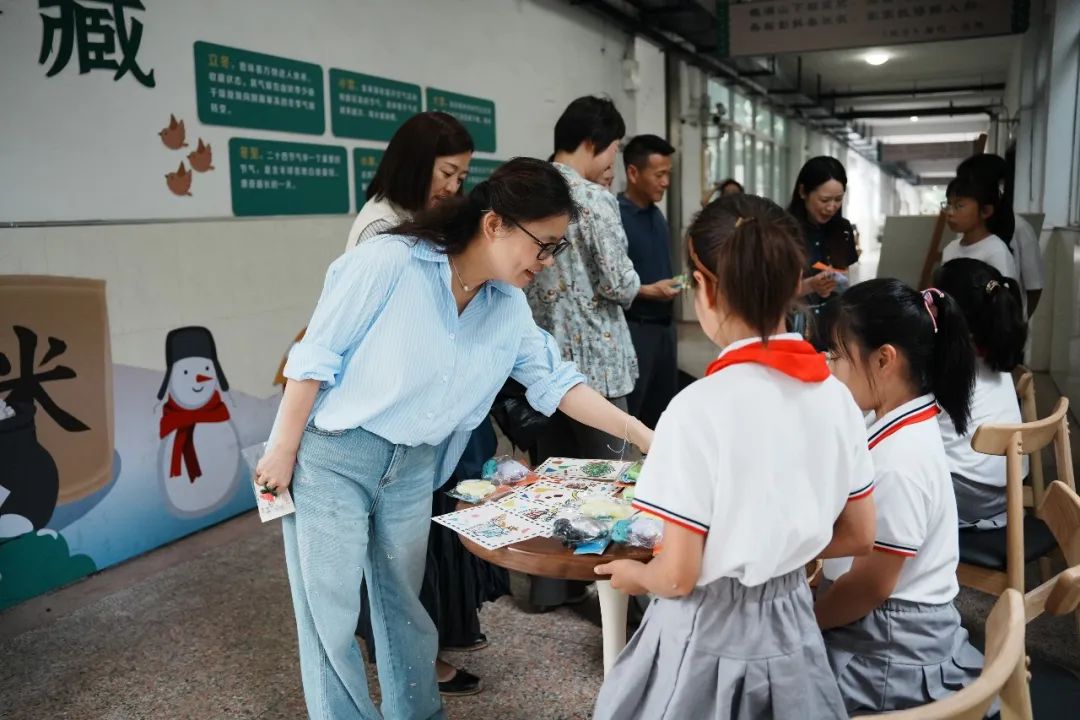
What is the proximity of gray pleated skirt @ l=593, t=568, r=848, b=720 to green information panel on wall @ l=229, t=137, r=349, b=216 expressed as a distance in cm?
298

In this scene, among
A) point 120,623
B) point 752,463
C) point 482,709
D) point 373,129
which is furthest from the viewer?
point 373,129

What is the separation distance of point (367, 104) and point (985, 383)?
3153 mm

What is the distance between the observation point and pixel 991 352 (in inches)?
92.0

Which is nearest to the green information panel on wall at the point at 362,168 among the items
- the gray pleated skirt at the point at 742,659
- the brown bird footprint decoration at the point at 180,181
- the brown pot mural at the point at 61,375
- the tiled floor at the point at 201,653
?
the brown bird footprint decoration at the point at 180,181

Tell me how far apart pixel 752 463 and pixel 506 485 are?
85 centimetres

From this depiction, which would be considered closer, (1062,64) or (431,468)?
(431,468)

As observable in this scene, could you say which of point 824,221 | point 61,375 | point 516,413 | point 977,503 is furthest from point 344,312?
point 824,221

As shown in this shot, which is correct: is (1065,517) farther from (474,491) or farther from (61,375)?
(61,375)

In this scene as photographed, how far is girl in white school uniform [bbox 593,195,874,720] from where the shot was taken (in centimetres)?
116

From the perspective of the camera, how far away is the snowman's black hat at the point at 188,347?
339cm

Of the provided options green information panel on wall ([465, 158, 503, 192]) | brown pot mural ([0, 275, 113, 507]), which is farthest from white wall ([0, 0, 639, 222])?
green information panel on wall ([465, 158, 503, 192])

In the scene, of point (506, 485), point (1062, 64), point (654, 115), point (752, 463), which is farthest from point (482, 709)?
point (654, 115)

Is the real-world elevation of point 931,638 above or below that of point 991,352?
below

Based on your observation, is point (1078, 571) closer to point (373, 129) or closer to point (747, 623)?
point (747, 623)
